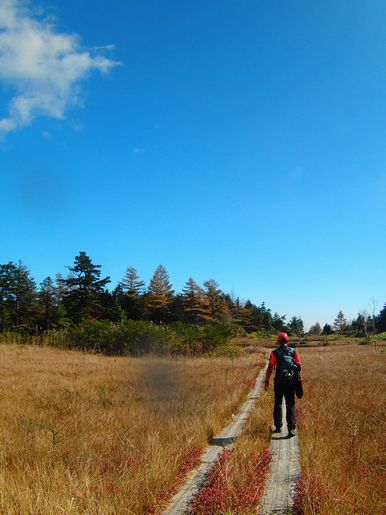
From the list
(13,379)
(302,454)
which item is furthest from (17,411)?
(302,454)

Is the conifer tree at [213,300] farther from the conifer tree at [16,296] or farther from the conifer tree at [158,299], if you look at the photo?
the conifer tree at [16,296]

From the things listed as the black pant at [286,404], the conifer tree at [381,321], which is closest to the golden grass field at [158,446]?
the black pant at [286,404]

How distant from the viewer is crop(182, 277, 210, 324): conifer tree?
3044 inches

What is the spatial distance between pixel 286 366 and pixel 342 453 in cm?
244

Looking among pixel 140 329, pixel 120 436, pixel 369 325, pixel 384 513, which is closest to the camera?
pixel 384 513

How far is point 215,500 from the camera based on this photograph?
459cm

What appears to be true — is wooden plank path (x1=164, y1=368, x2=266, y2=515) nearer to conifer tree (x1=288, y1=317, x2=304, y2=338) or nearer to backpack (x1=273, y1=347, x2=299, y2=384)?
backpack (x1=273, y1=347, x2=299, y2=384)

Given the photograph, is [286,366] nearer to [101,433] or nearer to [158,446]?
[158,446]

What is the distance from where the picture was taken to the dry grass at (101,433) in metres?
4.74

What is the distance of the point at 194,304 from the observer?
77.9 metres

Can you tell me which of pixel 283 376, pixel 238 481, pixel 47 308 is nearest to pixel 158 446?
pixel 238 481

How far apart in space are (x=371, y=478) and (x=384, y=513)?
1.24m

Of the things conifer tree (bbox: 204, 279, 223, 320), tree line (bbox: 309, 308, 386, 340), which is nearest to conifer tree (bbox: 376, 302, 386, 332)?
tree line (bbox: 309, 308, 386, 340)

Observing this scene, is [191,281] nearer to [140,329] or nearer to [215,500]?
[140,329]
